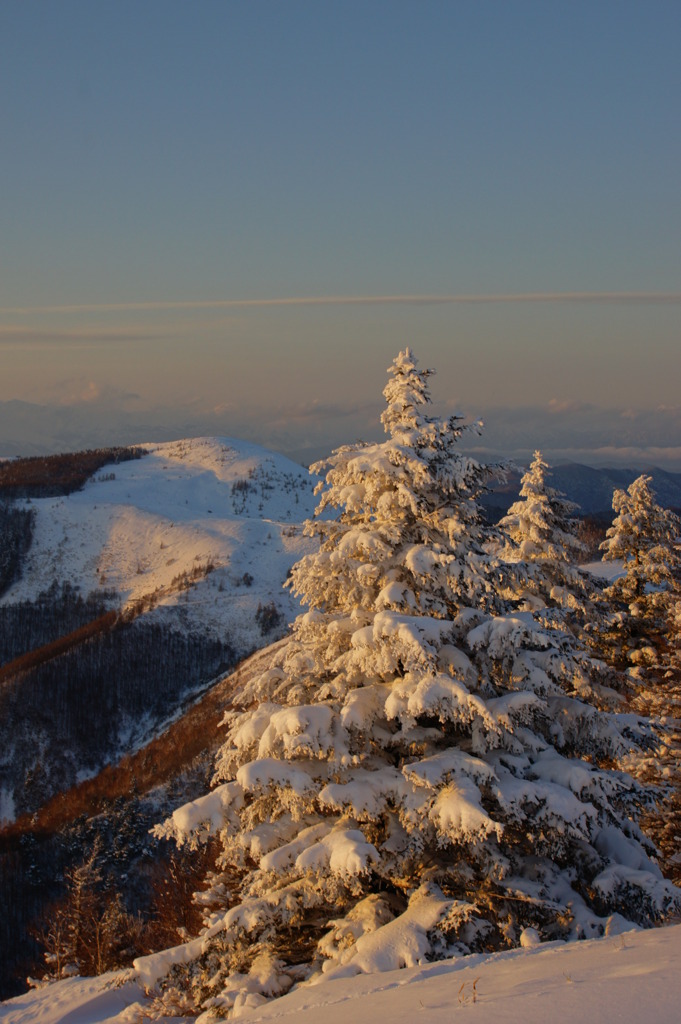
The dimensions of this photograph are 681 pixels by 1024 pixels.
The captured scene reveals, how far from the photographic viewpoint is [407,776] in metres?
10.9

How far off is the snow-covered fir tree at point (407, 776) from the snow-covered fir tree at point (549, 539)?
9242mm

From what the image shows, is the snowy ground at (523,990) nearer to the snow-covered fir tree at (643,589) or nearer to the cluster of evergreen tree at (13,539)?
the snow-covered fir tree at (643,589)

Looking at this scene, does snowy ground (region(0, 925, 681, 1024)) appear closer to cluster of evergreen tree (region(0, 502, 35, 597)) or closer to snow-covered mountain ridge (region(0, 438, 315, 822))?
snow-covered mountain ridge (region(0, 438, 315, 822))

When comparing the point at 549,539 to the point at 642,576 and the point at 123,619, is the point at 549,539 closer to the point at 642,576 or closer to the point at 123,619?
the point at 642,576

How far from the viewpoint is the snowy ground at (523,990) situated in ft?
21.0

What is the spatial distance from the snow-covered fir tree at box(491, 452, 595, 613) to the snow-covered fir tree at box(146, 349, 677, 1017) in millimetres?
9242

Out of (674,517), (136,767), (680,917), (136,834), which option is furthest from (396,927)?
(136,767)

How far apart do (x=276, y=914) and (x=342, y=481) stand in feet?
22.5

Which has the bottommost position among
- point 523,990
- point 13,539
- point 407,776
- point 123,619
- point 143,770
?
point 143,770

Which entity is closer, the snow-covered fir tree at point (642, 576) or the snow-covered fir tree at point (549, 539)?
the snow-covered fir tree at point (549, 539)

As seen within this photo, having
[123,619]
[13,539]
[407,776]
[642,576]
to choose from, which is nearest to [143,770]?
[123,619]

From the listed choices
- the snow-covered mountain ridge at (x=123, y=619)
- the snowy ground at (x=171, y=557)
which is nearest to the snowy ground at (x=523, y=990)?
the snow-covered mountain ridge at (x=123, y=619)

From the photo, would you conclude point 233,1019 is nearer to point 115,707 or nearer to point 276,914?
point 276,914

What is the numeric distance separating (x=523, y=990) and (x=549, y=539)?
17001 mm
